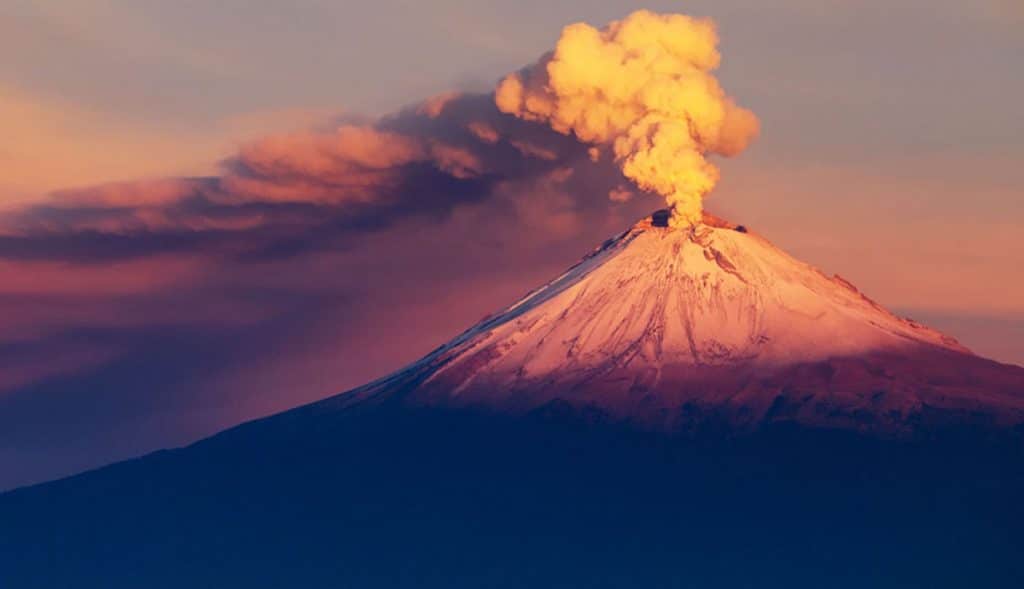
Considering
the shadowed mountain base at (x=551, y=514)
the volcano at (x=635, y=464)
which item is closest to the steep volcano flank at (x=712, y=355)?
the volcano at (x=635, y=464)

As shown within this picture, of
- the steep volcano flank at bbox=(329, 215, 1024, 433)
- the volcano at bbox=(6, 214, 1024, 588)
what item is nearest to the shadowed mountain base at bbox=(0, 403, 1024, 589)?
the volcano at bbox=(6, 214, 1024, 588)

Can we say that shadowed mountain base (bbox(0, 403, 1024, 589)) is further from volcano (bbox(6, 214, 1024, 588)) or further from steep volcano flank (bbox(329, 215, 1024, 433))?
steep volcano flank (bbox(329, 215, 1024, 433))

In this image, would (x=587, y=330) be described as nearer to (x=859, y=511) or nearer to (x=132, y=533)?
(x=859, y=511)

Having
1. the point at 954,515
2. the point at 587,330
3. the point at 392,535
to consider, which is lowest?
the point at 954,515

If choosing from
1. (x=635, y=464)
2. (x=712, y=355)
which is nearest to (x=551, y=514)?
(x=635, y=464)

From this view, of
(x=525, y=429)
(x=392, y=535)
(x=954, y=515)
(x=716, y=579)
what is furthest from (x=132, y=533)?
(x=954, y=515)
